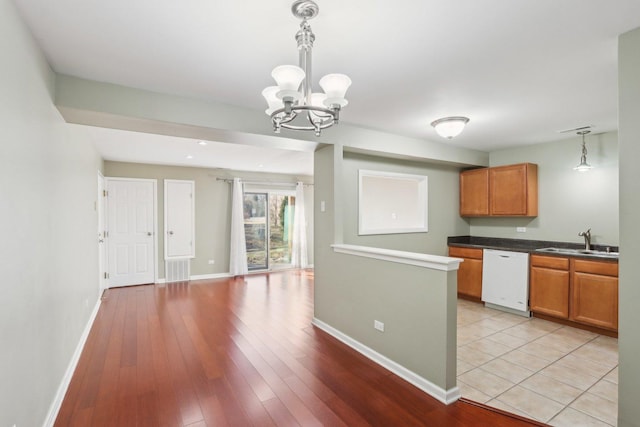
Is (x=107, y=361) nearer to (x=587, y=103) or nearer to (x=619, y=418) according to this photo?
(x=619, y=418)

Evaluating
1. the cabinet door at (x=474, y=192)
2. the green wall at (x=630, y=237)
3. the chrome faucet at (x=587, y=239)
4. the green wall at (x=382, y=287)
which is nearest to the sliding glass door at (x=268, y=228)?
the green wall at (x=382, y=287)

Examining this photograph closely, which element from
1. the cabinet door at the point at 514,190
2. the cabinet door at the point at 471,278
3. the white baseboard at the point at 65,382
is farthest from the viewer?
the cabinet door at the point at 471,278

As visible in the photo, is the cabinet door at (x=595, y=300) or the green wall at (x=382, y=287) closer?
the green wall at (x=382, y=287)

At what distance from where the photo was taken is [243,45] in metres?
1.92

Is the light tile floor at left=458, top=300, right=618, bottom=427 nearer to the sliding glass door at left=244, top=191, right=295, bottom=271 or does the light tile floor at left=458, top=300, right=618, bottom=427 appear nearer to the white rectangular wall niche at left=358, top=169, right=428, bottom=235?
the white rectangular wall niche at left=358, top=169, right=428, bottom=235

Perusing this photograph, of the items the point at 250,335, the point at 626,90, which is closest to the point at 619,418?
the point at 626,90

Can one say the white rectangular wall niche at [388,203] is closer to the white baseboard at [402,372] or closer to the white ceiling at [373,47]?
the white baseboard at [402,372]

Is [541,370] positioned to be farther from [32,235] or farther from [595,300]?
[32,235]

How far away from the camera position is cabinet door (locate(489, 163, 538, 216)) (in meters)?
4.45

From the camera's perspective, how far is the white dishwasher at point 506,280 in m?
4.05

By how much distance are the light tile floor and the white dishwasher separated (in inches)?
12.0

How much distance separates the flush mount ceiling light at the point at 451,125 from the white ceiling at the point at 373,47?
0.74 feet

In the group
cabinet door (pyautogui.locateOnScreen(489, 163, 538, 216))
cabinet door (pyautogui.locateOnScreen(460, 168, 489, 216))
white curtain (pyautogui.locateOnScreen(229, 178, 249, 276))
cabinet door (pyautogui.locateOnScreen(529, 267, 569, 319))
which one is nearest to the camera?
cabinet door (pyautogui.locateOnScreen(529, 267, 569, 319))

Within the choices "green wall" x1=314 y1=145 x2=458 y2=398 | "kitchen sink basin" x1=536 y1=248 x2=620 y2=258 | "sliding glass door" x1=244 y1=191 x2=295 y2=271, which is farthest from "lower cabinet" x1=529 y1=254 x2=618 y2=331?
"sliding glass door" x1=244 y1=191 x2=295 y2=271
